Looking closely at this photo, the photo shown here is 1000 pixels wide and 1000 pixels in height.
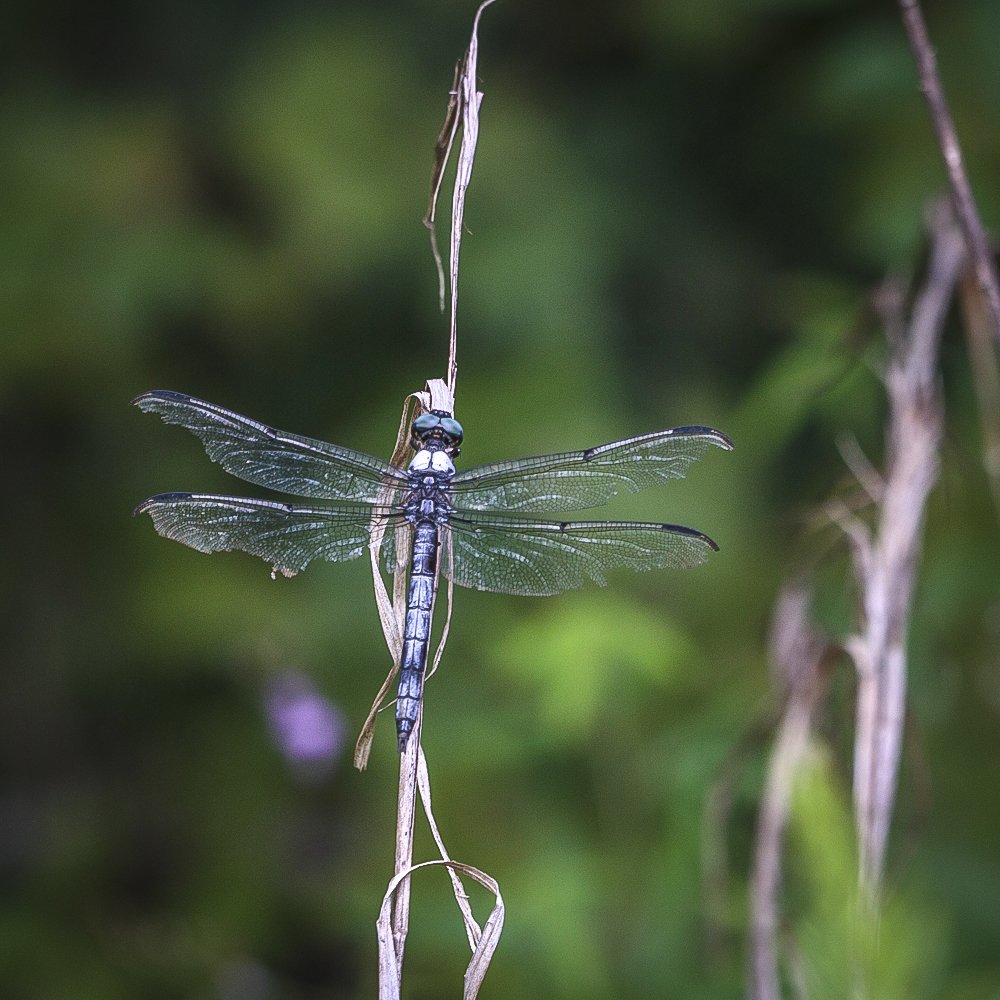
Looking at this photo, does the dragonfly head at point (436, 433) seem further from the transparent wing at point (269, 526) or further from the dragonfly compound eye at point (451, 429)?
the transparent wing at point (269, 526)

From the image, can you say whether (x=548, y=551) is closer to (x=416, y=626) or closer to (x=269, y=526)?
(x=416, y=626)

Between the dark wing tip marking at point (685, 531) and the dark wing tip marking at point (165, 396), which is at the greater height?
the dark wing tip marking at point (165, 396)

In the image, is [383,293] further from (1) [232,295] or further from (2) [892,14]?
(2) [892,14]

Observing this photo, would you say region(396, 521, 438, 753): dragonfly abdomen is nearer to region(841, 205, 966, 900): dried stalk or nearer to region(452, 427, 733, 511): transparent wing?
region(452, 427, 733, 511): transparent wing

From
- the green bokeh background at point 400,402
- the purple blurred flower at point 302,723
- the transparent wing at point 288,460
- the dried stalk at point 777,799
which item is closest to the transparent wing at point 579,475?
the transparent wing at point 288,460

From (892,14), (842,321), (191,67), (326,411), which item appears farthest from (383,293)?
(842,321)

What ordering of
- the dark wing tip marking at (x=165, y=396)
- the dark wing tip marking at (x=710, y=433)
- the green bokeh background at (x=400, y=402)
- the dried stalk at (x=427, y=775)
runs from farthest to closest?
the green bokeh background at (x=400, y=402), the dark wing tip marking at (x=165, y=396), the dark wing tip marking at (x=710, y=433), the dried stalk at (x=427, y=775)

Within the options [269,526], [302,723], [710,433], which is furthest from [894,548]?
[302,723]
